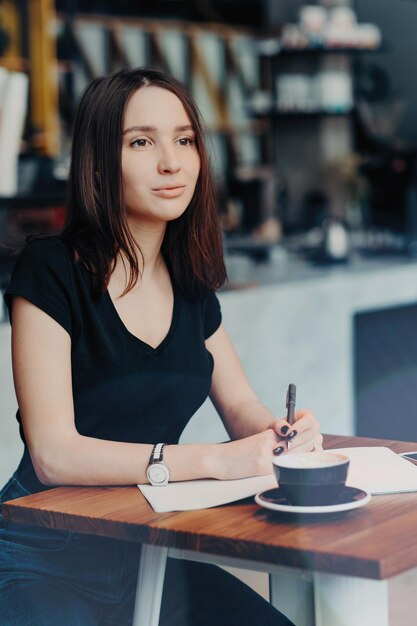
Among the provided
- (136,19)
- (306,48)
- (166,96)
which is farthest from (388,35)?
(166,96)

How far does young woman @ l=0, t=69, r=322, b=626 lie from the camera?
1391 mm

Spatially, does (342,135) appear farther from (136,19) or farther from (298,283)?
(298,283)

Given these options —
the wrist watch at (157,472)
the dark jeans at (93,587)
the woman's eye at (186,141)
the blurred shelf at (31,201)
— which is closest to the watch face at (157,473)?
the wrist watch at (157,472)

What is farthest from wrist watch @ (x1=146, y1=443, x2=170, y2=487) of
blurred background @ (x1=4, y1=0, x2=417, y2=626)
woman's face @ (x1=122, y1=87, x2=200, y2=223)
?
blurred background @ (x1=4, y1=0, x2=417, y2=626)

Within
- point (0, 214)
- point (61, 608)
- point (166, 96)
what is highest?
point (166, 96)

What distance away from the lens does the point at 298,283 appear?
148 inches

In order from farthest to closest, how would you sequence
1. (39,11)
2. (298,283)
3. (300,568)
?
(39,11)
(298,283)
(300,568)

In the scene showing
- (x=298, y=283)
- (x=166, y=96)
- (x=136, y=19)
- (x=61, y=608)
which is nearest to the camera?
(x=61, y=608)

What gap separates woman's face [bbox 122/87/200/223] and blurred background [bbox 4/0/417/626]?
1.00ft

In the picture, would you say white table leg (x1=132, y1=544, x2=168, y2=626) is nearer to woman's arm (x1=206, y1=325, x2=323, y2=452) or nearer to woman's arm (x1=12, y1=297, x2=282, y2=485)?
woman's arm (x1=12, y1=297, x2=282, y2=485)

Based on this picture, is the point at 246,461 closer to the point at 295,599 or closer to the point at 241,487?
the point at 241,487

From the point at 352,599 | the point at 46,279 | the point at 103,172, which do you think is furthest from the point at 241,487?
the point at 103,172

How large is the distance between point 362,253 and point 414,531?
12.3 ft

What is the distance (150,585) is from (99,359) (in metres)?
0.35
